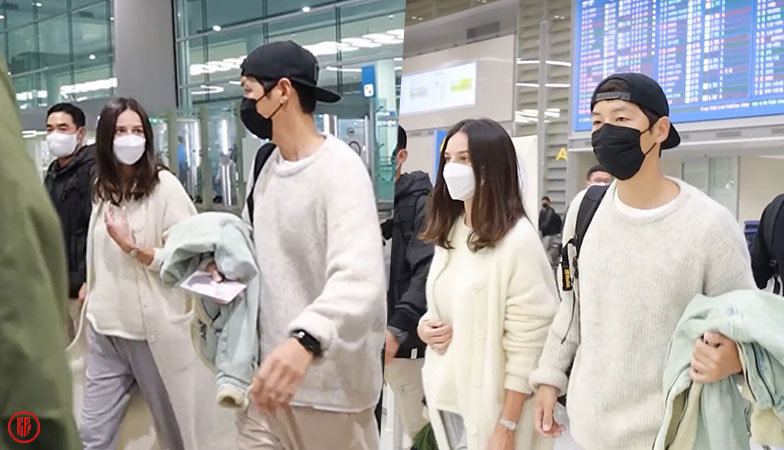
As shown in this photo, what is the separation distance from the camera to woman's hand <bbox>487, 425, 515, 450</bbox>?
75.4 inches

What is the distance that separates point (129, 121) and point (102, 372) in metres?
0.61

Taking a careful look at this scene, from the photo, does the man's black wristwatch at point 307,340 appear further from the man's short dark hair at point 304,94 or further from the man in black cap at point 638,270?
the man in black cap at point 638,270

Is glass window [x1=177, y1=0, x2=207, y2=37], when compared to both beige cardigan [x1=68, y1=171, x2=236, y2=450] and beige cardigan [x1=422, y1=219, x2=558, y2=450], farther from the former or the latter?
beige cardigan [x1=422, y1=219, x2=558, y2=450]

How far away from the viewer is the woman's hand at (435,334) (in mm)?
1973

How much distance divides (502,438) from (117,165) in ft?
3.79

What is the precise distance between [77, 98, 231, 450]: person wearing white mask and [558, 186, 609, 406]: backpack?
878 millimetres

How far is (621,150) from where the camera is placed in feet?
5.30

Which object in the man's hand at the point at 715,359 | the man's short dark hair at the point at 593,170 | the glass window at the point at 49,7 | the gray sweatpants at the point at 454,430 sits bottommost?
the gray sweatpants at the point at 454,430

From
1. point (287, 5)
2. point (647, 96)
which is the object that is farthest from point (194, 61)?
point (647, 96)

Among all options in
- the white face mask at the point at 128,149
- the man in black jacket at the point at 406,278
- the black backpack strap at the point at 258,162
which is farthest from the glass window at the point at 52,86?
the man in black jacket at the point at 406,278

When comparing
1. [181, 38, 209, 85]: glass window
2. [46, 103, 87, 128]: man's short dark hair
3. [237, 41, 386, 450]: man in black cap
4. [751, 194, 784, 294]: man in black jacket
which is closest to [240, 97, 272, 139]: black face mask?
[237, 41, 386, 450]: man in black cap

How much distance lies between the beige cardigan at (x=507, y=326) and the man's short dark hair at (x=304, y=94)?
631 mm

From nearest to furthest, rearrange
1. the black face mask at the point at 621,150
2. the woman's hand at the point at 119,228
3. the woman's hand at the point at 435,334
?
the black face mask at the point at 621,150 < the woman's hand at the point at 119,228 < the woman's hand at the point at 435,334

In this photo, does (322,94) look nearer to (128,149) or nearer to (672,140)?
(128,149)
